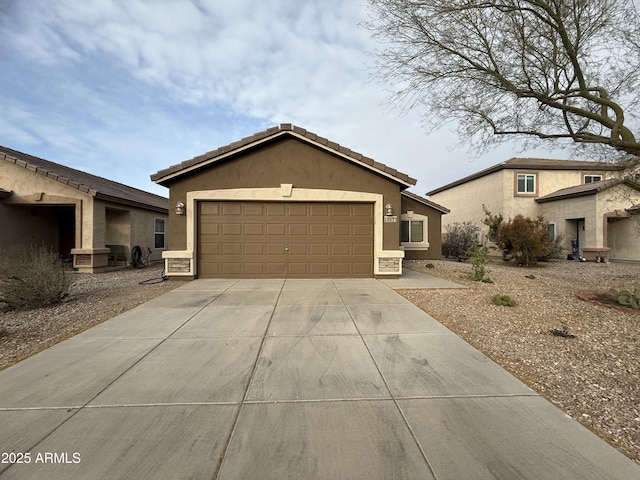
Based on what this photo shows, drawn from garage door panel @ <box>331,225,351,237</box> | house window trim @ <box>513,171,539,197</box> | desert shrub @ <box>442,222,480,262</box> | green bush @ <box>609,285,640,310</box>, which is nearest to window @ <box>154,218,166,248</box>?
garage door panel @ <box>331,225,351,237</box>

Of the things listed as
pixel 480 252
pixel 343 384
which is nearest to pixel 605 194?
pixel 480 252

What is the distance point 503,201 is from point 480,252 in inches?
497

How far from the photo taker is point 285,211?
10.3 metres

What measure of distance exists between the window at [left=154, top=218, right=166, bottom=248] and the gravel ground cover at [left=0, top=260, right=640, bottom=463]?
686cm

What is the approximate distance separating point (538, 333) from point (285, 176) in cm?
780

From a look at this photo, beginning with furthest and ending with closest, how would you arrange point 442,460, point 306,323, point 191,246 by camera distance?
1. point 191,246
2. point 306,323
3. point 442,460

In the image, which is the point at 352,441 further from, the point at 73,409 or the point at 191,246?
the point at 191,246

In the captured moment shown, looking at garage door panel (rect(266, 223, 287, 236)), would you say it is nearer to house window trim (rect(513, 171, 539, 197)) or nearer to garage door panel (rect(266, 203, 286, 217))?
garage door panel (rect(266, 203, 286, 217))

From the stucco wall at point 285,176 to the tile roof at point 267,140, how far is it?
0.83 ft

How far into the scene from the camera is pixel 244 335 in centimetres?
493

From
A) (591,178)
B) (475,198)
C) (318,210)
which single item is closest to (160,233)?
(318,210)

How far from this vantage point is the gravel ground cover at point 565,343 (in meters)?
3.01

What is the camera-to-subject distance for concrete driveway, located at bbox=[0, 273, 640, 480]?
2.27m

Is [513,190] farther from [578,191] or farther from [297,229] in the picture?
[297,229]
